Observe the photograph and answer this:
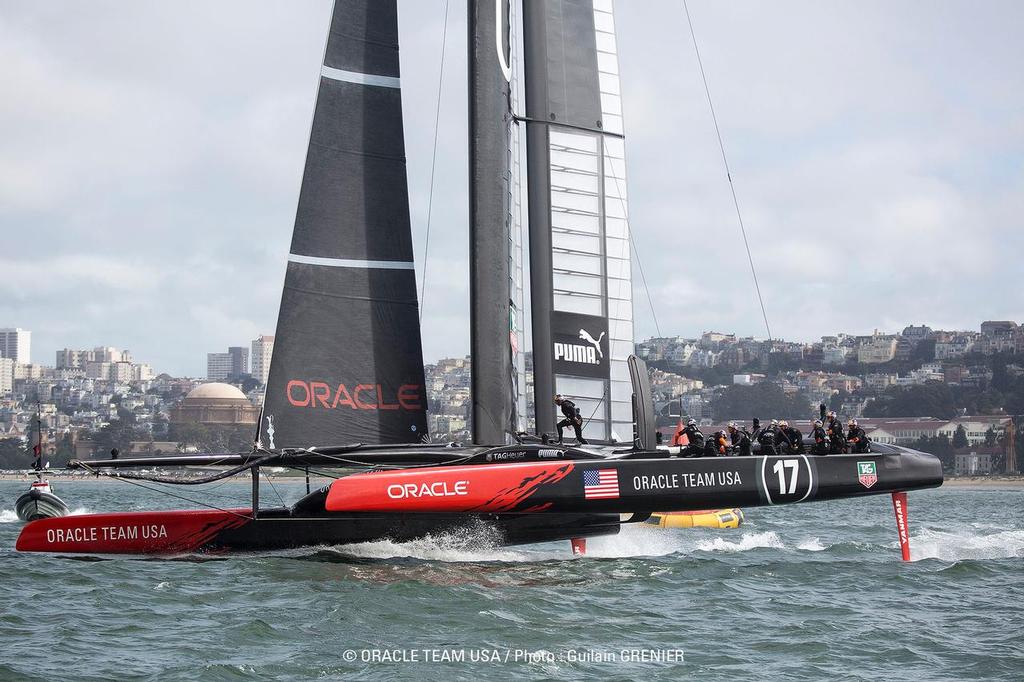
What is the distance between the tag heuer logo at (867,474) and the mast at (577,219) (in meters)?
2.57

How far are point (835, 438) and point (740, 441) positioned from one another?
96 centimetres

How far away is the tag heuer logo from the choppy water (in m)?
0.90

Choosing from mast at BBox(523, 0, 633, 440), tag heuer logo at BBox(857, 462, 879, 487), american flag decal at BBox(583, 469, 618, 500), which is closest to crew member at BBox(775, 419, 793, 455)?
tag heuer logo at BBox(857, 462, 879, 487)

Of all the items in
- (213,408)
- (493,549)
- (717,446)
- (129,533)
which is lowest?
(493,549)

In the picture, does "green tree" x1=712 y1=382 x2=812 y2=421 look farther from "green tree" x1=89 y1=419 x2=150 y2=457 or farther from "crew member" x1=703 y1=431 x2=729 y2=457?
"crew member" x1=703 y1=431 x2=729 y2=457

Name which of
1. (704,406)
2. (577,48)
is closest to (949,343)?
(704,406)

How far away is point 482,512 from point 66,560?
13.8 feet

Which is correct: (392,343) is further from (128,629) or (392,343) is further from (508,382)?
(128,629)

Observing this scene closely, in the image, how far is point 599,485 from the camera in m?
10.1

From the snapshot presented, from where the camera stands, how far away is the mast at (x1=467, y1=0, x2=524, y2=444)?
11359 mm

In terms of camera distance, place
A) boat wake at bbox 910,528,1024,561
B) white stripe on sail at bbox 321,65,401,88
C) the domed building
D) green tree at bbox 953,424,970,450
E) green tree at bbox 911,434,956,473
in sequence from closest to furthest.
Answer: white stripe on sail at bbox 321,65,401,88
boat wake at bbox 910,528,1024,561
green tree at bbox 911,434,956,473
green tree at bbox 953,424,970,450
the domed building

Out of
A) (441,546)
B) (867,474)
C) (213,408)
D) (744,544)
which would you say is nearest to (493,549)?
(441,546)

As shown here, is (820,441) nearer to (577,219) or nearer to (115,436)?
(577,219)

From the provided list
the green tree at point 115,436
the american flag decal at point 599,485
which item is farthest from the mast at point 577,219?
the green tree at point 115,436
